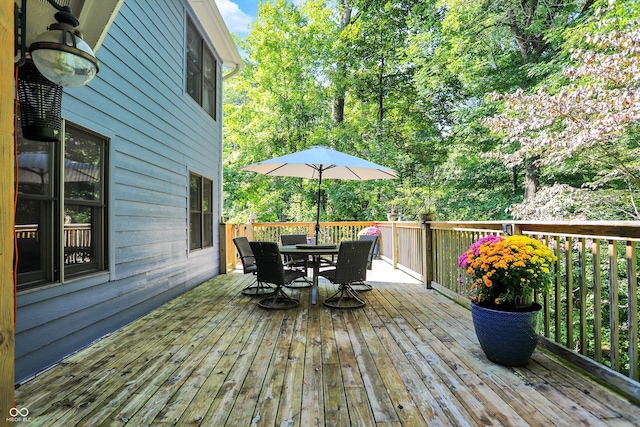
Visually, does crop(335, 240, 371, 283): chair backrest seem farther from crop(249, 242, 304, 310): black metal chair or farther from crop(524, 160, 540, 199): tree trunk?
crop(524, 160, 540, 199): tree trunk

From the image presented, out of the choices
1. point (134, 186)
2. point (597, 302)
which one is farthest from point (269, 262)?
point (597, 302)

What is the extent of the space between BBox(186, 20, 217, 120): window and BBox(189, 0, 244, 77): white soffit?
22 cm

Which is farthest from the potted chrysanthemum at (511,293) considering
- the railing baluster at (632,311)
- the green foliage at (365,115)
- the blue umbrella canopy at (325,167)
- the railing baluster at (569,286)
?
the green foliage at (365,115)

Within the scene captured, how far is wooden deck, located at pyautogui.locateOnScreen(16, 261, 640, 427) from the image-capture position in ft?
5.79

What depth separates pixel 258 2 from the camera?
1220 centimetres

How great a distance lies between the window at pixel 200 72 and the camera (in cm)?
535

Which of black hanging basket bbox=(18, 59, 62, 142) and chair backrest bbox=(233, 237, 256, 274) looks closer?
black hanging basket bbox=(18, 59, 62, 142)

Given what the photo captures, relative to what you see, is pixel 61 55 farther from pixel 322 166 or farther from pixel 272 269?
pixel 322 166

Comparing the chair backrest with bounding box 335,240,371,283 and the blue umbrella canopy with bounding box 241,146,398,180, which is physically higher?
the blue umbrella canopy with bounding box 241,146,398,180

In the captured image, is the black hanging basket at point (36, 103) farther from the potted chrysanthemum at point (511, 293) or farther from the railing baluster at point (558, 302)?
the railing baluster at point (558, 302)

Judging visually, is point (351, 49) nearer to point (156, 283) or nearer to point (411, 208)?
point (411, 208)

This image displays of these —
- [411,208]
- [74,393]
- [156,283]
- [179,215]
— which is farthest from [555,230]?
[411,208]

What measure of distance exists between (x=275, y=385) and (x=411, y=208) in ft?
38.0

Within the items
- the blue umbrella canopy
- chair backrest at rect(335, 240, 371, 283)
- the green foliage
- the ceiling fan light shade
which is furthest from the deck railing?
the green foliage
